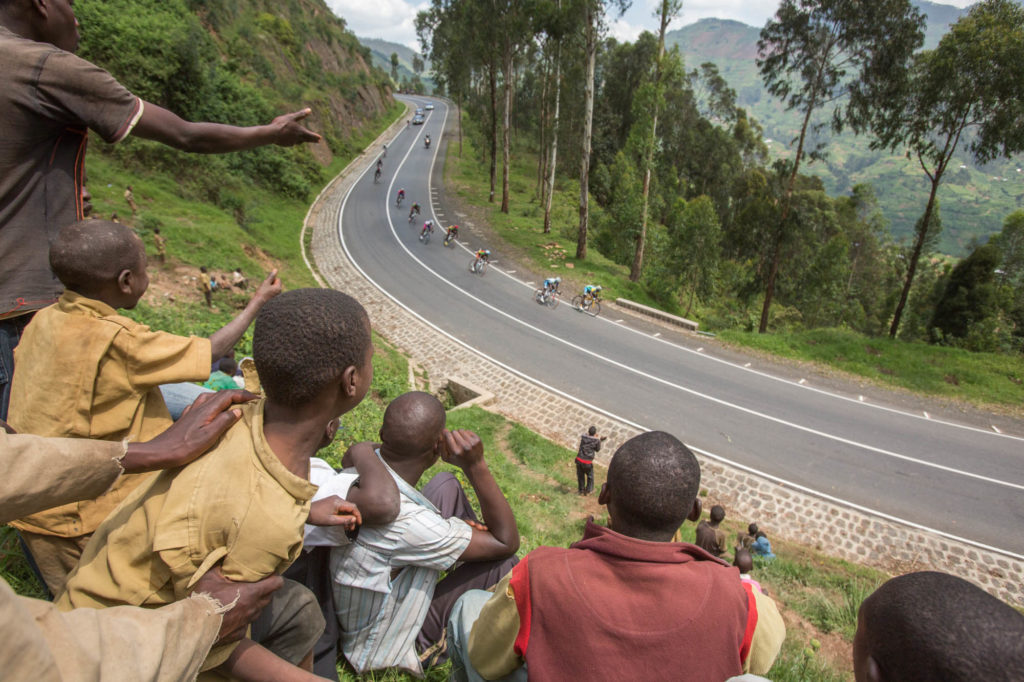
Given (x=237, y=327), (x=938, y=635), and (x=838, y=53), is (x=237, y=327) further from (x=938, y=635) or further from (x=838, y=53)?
(x=838, y=53)

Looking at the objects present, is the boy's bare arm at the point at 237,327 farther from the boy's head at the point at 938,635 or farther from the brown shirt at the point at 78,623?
the boy's head at the point at 938,635

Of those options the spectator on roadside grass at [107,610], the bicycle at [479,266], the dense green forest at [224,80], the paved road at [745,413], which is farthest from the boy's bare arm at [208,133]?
the bicycle at [479,266]

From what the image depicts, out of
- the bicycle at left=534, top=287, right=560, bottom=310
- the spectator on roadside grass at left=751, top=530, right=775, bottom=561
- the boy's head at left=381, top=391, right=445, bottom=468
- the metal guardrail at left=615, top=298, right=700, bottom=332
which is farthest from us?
the bicycle at left=534, top=287, right=560, bottom=310

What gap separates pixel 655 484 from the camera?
2064 millimetres

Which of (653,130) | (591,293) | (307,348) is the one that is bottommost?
(591,293)

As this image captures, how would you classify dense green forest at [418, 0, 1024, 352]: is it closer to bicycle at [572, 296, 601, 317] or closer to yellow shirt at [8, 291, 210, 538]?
bicycle at [572, 296, 601, 317]

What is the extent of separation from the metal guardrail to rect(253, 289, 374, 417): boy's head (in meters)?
17.6

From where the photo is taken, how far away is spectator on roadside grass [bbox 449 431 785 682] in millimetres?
1754

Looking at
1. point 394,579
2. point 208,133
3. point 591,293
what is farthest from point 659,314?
point 208,133

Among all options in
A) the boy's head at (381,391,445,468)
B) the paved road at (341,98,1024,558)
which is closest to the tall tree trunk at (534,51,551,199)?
the paved road at (341,98,1024,558)

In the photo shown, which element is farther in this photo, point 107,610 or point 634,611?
point 634,611

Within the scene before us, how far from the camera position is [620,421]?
41.0 feet

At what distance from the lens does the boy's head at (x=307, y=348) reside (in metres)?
1.78

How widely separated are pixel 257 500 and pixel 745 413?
1354cm
